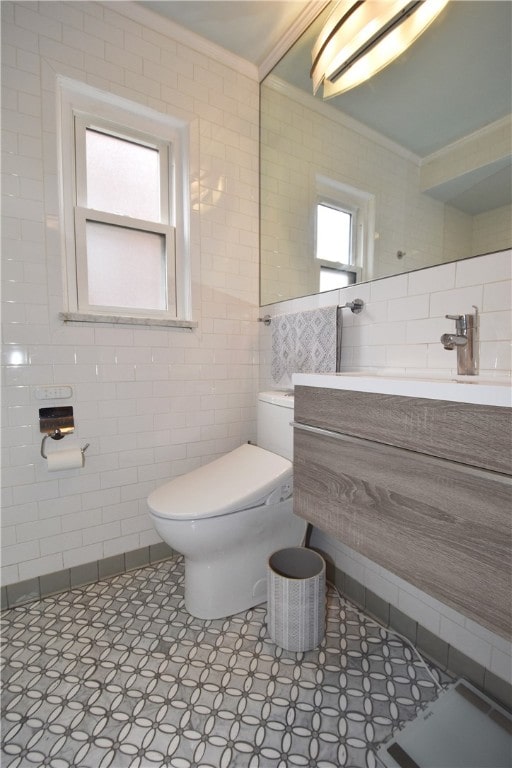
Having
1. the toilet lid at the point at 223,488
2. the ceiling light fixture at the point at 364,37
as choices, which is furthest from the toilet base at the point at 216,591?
the ceiling light fixture at the point at 364,37

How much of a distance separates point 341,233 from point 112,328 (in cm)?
108

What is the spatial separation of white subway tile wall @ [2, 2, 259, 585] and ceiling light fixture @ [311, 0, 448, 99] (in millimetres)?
547

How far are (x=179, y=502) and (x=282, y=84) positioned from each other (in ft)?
6.58

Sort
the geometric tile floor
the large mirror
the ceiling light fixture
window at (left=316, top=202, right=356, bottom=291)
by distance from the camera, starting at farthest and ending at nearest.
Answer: window at (left=316, top=202, right=356, bottom=291), the ceiling light fixture, the large mirror, the geometric tile floor

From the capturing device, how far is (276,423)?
151 cm

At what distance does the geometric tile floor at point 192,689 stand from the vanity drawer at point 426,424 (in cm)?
81

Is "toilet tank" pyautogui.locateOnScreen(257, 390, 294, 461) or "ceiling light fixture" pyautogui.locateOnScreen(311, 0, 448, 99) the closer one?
"ceiling light fixture" pyautogui.locateOnScreen(311, 0, 448, 99)

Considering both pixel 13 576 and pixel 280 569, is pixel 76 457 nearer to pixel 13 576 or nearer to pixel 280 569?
pixel 13 576

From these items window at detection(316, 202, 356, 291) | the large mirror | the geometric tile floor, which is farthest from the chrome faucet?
the geometric tile floor

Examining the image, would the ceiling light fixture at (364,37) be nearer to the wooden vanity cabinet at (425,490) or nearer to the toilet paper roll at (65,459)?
the wooden vanity cabinet at (425,490)

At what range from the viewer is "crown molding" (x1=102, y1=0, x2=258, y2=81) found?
4.78ft

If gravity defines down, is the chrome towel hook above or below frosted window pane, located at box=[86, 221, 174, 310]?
below

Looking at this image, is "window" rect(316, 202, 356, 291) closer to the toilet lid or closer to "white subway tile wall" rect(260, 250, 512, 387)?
"white subway tile wall" rect(260, 250, 512, 387)

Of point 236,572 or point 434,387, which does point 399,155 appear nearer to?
point 434,387
